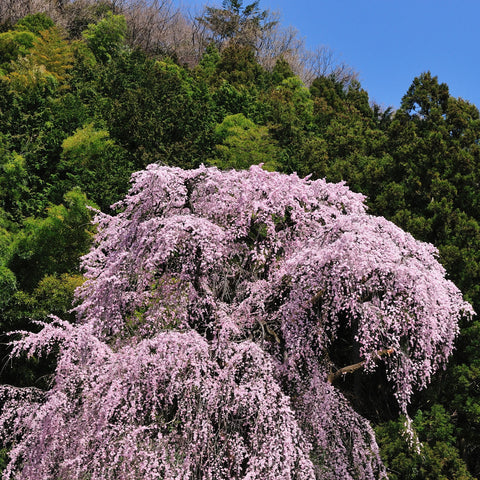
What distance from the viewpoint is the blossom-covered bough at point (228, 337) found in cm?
529

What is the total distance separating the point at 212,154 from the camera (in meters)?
19.8

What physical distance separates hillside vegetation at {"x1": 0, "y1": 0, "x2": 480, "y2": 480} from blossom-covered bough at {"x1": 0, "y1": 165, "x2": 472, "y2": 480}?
2.08m

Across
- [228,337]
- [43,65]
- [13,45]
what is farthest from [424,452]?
[13,45]

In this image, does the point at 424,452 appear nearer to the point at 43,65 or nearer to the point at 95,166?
the point at 95,166

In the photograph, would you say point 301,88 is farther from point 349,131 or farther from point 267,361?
point 267,361

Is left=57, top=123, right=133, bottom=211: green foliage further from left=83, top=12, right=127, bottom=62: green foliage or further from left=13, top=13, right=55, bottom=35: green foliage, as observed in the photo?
left=13, top=13, right=55, bottom=35: green foliage

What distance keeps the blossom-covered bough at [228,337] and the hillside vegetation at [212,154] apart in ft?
6.82

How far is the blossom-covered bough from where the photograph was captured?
5293 mm

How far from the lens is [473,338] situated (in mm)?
11469

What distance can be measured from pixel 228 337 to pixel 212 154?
47.6ft

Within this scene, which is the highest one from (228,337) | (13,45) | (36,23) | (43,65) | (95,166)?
(36,23)

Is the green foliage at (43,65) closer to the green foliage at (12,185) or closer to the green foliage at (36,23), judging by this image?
the green foliage at (36,23)

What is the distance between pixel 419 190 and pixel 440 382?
5221 mm

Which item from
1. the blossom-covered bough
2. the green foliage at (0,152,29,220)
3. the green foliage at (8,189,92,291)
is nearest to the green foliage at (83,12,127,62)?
the green foliage at (0,152,29,220)
